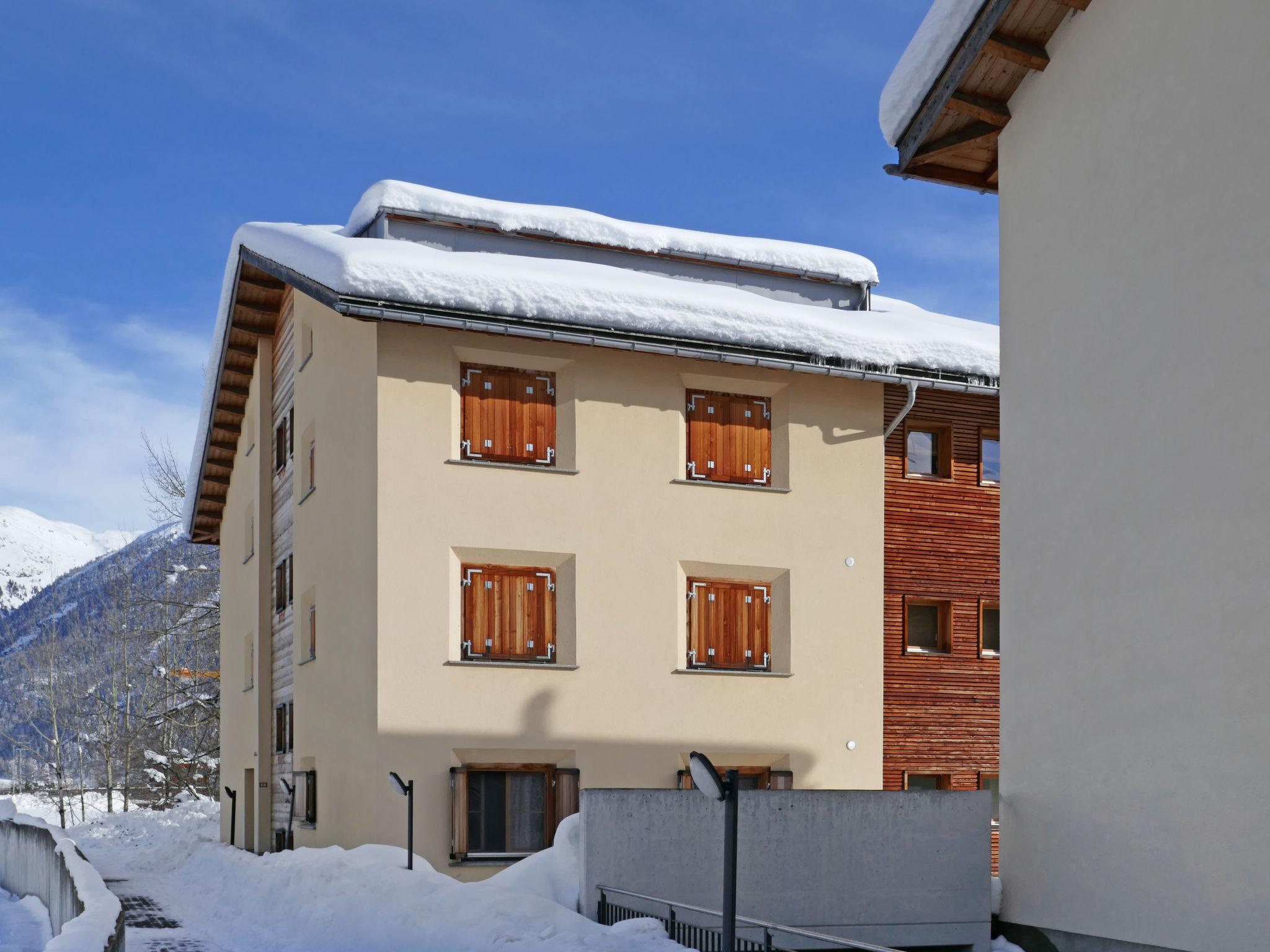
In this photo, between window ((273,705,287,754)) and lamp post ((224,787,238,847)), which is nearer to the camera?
window ((273,705,287,754))

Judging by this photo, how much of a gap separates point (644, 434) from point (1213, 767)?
32.1 feet

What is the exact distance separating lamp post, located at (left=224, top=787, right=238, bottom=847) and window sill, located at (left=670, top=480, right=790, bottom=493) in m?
12.9

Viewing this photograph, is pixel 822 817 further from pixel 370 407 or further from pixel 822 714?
pixel 370 407

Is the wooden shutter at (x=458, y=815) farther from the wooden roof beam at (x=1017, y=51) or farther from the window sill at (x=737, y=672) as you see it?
the wooden roof beam at (x=1017, y=51)

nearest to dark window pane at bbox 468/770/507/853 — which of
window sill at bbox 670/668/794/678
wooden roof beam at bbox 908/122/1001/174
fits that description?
window sill at bbox 670/668/794/678

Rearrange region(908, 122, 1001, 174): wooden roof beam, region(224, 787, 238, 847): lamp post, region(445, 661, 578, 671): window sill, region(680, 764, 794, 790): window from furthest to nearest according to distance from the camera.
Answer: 1. region(224, 787, 238, 847): lamp post
2. region(680, 764, 794, 790): window
3. region(445, 661, 578, 671): window sill
4. region(908, 122, 1001, 174): wooden roof beam

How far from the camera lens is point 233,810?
91.1 ft

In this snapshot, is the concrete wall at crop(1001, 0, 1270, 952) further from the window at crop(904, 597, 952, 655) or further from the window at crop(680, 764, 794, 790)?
the window at crop(904, 597, 952, 655)

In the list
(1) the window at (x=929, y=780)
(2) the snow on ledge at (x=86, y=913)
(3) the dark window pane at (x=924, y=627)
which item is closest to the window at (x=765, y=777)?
(1) the window at (x=929, y=780)

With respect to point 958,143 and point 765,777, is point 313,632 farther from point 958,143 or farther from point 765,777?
point 958,143

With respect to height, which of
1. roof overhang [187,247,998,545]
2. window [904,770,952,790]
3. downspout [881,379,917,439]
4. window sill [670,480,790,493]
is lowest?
window [904,770,952,790]

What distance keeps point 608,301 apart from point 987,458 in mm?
6323

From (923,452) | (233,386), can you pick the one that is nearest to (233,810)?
(233,386)

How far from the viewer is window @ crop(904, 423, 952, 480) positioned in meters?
20.5
